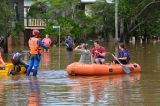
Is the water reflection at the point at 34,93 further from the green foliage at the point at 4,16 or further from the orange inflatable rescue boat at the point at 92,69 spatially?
the green foliage at the point at 4,16

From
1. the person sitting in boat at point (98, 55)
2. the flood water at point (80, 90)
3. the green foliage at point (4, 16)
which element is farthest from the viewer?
the green foliage at point (4, 16)

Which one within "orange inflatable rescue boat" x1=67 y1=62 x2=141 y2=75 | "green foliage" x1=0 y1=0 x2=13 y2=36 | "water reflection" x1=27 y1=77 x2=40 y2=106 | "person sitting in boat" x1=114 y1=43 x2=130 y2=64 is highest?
"green foliage" x1=0 y1=0 x2=13 y2=36

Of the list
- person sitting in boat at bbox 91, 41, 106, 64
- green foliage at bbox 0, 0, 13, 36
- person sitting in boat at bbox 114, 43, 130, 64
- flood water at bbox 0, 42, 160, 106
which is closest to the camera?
flood water at bbox 0, 42, 160, 106

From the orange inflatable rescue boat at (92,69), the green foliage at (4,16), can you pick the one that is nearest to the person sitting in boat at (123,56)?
the orange inflatable rescue boat at (92,69)

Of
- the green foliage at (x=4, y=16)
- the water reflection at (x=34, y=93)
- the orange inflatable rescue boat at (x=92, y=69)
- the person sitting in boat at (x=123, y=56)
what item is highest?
the green foliage at (x=4, y=16)

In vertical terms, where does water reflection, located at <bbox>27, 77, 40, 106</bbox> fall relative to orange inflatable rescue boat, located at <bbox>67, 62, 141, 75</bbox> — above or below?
below

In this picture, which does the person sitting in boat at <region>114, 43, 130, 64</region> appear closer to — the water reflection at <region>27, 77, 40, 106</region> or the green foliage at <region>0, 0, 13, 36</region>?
the water reflection at <region>27, 77, 40, 106</region>

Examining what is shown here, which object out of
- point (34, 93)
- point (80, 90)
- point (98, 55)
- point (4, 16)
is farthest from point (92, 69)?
point (4, 16)

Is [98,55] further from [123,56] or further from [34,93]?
[34,93]

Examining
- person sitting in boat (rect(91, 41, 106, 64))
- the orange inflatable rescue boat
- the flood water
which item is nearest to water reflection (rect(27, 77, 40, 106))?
the flood water

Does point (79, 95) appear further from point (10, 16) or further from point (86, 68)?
point (10, 16)

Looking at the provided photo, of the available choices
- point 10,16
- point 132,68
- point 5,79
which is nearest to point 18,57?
point 5,79

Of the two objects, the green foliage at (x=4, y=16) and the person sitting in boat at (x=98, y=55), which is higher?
the green foliage at (x=4, y=16)

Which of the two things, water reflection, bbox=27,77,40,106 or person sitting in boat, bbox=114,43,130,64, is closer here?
water reflection, bbox=27,77,40,106
